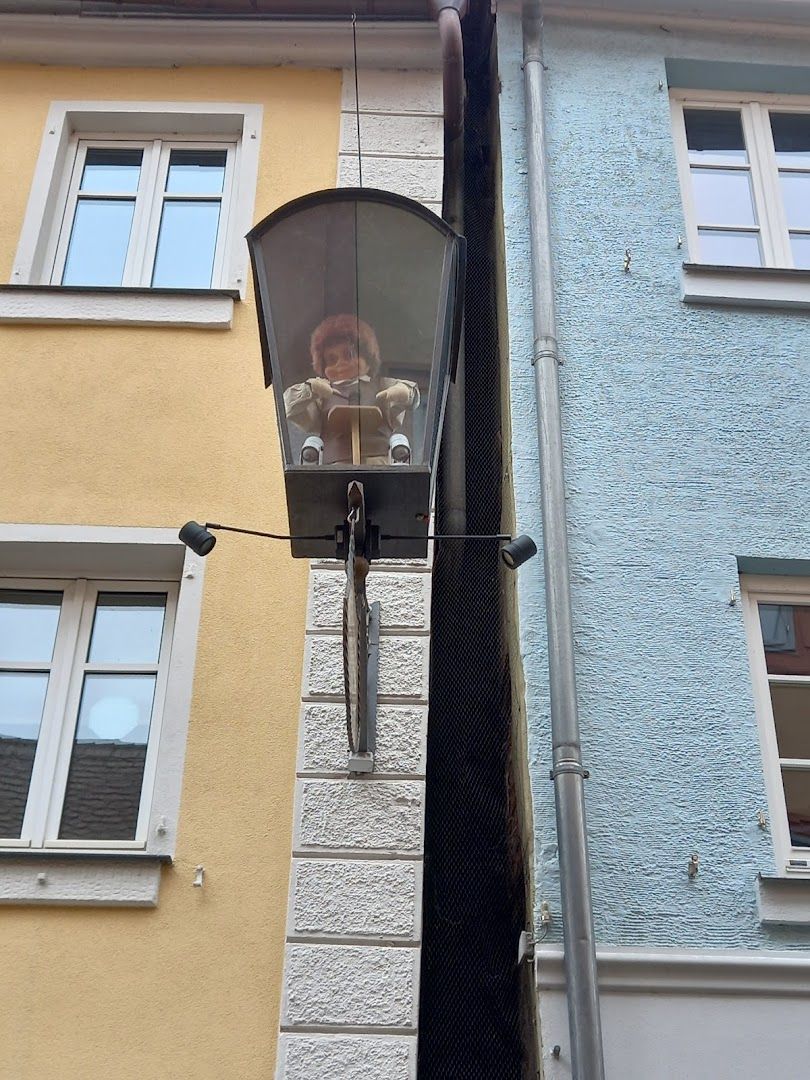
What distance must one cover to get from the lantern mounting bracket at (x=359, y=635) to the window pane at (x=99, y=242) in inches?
95.0

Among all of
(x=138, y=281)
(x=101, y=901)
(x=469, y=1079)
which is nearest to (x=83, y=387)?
(x=138, y=281)

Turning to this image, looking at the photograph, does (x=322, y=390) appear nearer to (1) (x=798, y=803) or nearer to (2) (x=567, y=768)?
(2) (x=567, y=768)

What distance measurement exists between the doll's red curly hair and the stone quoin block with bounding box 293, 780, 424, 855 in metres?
1.73

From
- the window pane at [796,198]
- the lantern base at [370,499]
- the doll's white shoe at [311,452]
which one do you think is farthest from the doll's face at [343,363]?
the window pane at [796,198]

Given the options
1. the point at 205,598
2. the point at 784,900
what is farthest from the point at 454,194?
the point at 784,900

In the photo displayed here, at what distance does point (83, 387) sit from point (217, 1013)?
2848mm

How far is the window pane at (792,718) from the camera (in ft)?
17.8

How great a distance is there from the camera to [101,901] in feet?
16.2

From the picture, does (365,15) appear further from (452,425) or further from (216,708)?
(216,708)

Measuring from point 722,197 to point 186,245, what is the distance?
107 inches

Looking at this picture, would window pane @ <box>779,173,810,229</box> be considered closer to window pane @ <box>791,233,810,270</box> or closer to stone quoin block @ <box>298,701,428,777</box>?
window pane @ <box>791,233,810,270</box>

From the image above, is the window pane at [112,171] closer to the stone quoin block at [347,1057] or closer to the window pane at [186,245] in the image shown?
the window pane at [186,245]

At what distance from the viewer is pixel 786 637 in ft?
18.7

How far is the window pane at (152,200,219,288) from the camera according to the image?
679 centimetres
